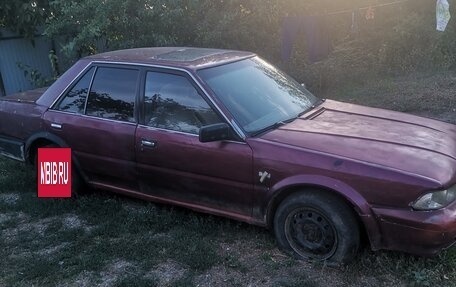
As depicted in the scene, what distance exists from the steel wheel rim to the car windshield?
0.73 metres

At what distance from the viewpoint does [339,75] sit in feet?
29.4

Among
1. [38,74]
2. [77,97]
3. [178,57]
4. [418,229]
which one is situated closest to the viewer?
[418,229]

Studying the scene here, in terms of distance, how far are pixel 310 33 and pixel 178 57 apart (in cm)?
418

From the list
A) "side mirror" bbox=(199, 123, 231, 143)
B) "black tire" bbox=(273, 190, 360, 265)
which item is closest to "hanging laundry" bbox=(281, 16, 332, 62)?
"side mirror" bbox=(199, 123, 231, 143)

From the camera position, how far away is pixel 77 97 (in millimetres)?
4699

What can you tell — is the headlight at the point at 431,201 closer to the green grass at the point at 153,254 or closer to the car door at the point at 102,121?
the green grass at the point at 153,254

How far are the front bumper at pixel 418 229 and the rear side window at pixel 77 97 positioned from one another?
2.86 metres

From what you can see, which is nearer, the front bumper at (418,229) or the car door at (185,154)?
the front bumper at (418,229)

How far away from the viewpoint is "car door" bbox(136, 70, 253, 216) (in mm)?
3773

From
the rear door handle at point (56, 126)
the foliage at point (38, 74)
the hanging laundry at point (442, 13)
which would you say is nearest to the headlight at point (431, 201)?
the rear door handle at point (56, 126)

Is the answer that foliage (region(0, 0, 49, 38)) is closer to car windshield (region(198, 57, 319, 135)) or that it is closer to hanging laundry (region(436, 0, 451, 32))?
car windshield (region(198, 57, 319, 135))

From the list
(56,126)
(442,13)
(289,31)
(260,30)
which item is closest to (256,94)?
(56,126)

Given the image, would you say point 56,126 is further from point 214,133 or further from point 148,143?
point 214,133

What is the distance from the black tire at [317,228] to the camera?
3396 mm
